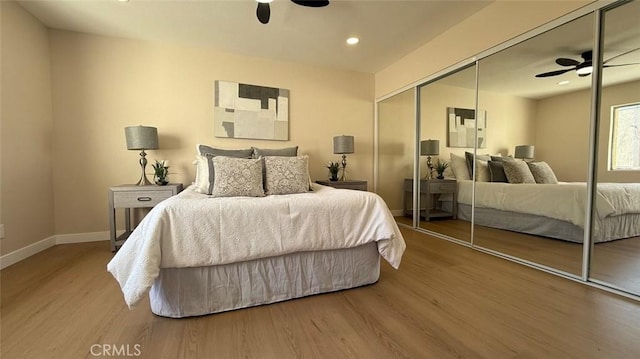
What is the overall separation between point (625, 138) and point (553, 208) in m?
0.73

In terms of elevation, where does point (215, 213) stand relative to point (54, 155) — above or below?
below

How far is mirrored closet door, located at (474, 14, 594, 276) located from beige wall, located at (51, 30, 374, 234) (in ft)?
→ 8.06

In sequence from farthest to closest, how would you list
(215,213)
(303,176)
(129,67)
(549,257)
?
(129,67) < (303,176) < (549,257) < (215,213)

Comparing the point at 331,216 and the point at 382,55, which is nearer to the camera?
the point at 331,216

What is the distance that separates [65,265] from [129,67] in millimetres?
2280

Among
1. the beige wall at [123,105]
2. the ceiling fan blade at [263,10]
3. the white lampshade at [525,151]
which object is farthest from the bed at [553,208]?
the ceiling fan blade at [263,10]

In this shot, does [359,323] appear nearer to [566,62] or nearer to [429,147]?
[566,62]

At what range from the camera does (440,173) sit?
3.42 meters

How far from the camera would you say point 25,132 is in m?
2.43

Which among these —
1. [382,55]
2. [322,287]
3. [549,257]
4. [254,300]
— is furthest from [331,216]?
[382,55]

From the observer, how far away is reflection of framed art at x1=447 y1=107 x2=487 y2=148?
2674 mm

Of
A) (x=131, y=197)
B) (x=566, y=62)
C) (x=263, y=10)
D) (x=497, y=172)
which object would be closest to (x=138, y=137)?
(x=131, y=197)

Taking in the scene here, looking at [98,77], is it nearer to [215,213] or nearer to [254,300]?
[215,213]

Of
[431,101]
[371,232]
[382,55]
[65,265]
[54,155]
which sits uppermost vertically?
[382,55]
